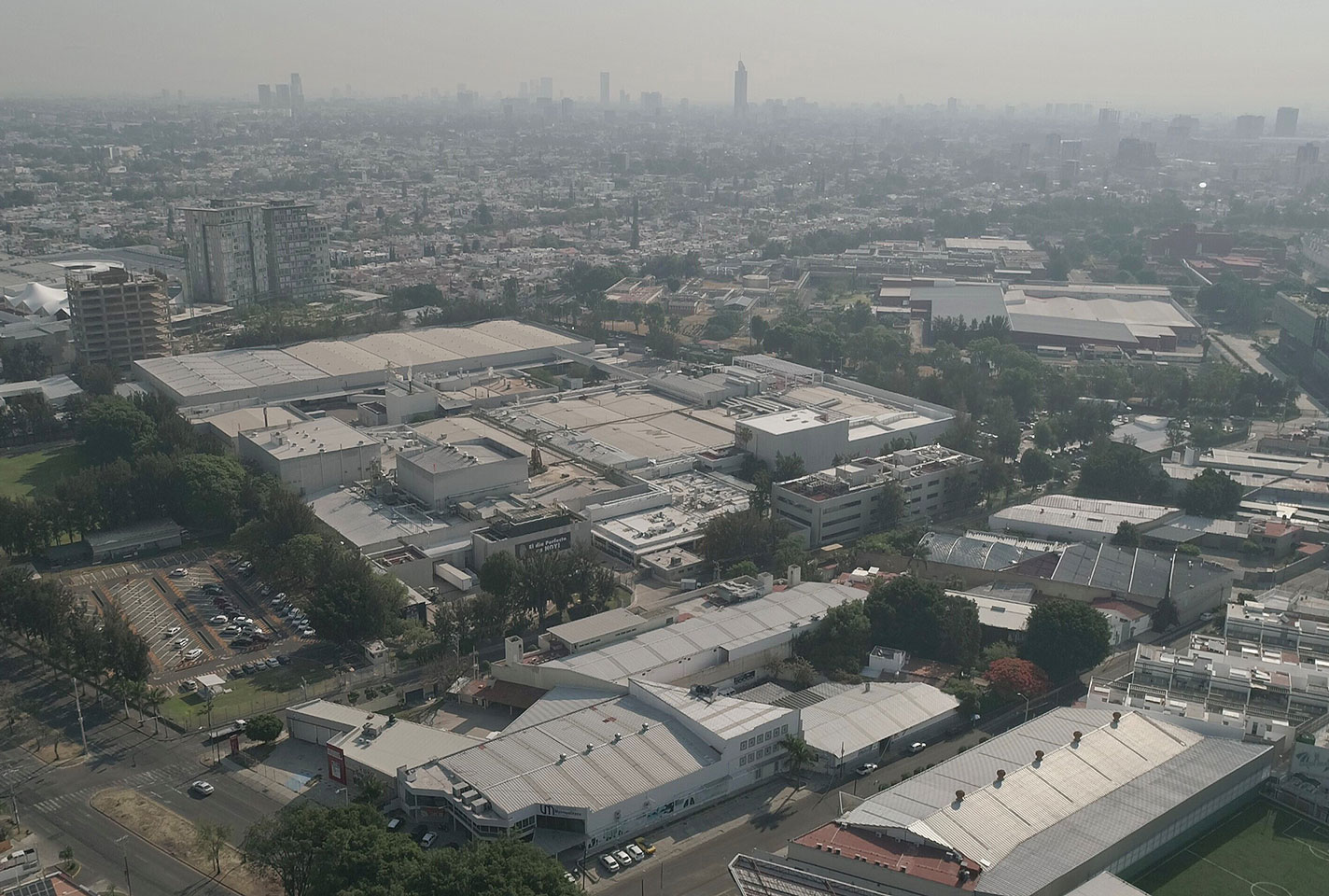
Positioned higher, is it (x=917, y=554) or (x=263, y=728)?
(x=917, y=554)

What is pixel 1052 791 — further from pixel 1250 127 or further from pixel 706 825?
pixel 1250 127

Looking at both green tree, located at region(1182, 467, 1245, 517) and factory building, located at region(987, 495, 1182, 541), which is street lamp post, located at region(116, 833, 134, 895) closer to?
factory building, located at region(987, 495, 1182, 541)

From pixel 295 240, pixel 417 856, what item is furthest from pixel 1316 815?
pixel 295 240

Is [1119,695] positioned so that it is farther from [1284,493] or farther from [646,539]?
[1284,493]

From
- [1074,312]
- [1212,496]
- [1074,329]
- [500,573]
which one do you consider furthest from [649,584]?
[1074,312]

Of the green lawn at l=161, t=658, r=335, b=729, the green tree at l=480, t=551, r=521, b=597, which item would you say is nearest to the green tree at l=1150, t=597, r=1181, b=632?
the green tree at l=480, t=551, r=521, b=597

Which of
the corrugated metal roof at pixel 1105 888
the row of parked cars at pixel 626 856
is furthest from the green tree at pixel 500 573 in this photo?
the corrugated metal roof at pixel 1105 888

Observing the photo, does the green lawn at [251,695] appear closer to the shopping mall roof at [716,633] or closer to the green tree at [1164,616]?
the shopping mall roof at [716,633]
